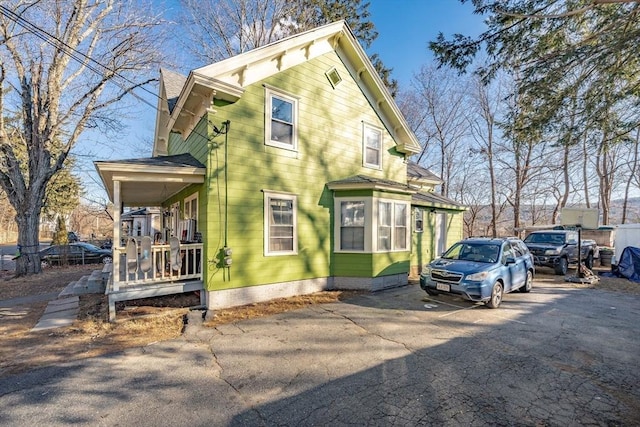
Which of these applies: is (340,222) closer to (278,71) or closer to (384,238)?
(384,238)

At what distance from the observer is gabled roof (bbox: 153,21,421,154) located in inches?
301

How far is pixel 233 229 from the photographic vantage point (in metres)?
7.93

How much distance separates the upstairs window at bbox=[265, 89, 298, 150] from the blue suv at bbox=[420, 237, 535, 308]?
5.48m

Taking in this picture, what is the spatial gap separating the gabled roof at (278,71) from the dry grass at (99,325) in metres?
5.15

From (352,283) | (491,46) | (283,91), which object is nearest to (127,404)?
(352,283)

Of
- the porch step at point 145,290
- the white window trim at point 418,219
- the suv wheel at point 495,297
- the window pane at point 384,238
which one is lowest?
the suv wheel at point 495,297

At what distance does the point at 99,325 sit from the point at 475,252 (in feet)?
31.1

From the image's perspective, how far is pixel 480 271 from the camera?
25.3ft

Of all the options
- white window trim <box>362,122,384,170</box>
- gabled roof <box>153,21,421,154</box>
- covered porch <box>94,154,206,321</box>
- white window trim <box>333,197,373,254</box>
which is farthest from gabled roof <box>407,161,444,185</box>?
covered porch <box>94,154,206,321</box>

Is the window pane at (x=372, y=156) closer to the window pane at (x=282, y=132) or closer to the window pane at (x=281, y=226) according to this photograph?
the window pane at (x=282, y=132)

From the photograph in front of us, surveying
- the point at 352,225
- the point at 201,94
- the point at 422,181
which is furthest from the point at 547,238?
the point at 201,94

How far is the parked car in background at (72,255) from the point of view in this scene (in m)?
17.6

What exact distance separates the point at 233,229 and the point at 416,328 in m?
4.89

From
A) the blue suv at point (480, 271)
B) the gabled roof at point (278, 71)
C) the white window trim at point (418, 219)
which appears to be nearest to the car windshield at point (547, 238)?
the white window trim at point (418, 219)
